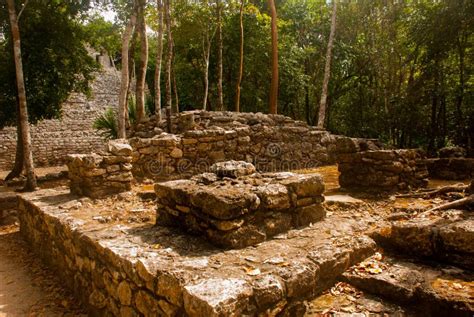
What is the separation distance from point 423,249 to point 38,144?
18.5 metres

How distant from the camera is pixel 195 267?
2.34 m

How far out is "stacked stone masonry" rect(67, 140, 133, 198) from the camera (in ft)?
16.9

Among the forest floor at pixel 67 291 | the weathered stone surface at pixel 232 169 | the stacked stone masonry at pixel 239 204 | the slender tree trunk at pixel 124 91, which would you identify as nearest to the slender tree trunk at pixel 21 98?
the slender tree trunk at pixel 124 91

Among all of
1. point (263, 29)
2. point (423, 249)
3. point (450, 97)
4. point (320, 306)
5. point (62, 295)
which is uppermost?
point (263, 29)

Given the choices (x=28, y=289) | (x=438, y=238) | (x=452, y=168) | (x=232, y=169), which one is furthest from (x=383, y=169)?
(x=28, y=289)

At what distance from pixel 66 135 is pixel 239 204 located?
1815cm

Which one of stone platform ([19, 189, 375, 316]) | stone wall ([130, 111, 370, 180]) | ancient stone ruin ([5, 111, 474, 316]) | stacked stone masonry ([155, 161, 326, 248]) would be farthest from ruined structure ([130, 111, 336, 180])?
stacked stone masonry ([155, 161, 326, 248])

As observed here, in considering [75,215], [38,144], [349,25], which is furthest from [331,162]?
[38,144]

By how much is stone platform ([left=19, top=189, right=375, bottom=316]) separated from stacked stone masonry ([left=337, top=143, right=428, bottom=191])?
67.4 inches

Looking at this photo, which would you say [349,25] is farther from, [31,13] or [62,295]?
[62,295]

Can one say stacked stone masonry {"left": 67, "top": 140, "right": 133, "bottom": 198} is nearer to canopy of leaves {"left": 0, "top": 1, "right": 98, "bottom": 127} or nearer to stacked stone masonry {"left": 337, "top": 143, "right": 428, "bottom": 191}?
stacked stone masonry {"left": 337, "top": 143, "right": 428, "bottom": 191}

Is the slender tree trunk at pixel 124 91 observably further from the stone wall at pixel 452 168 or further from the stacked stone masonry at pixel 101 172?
the stone wall at pixel 452 168

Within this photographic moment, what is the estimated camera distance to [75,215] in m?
4.20

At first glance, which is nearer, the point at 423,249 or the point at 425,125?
the point at 423,249
